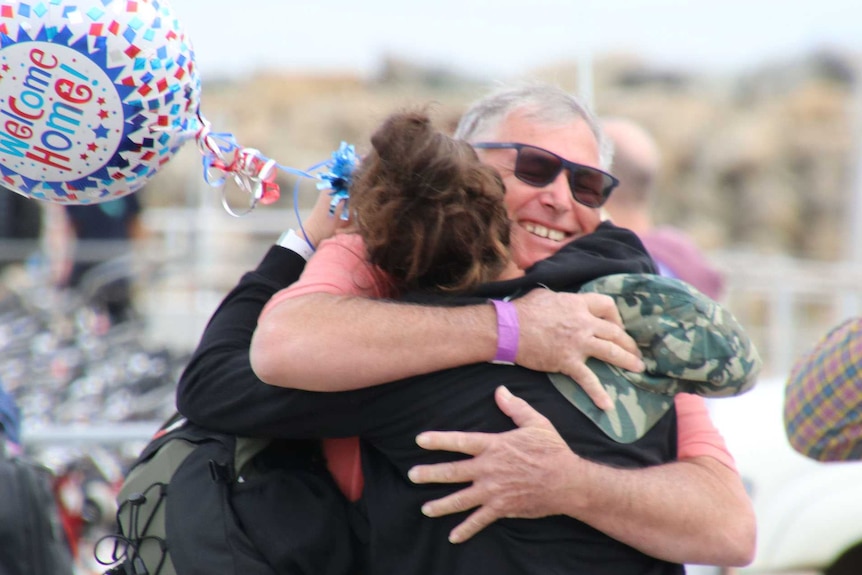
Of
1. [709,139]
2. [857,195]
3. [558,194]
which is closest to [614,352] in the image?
[558,194]

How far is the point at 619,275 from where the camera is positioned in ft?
6.11

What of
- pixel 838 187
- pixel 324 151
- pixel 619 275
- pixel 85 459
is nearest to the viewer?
pixel 619 275

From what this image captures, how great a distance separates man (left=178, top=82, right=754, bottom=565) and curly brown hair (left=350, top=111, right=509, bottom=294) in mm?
73

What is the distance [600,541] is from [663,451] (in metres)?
0.21

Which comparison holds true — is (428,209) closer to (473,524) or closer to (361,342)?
Answer: (361,342)

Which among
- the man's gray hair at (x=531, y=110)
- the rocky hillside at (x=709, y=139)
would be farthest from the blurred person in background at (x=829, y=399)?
the rocky hillside at (x=709, y=139)

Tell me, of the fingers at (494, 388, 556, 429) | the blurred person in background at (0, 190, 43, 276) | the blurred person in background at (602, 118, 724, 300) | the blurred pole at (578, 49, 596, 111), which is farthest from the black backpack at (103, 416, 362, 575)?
the blurred person in background at (0, 190, 43, 276)

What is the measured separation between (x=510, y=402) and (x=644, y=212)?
2.16m

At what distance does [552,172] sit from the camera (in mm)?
2061

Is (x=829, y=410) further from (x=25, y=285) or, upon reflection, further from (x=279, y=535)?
(x=25, y=285)

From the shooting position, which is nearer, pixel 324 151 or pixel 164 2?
pixel 164 2

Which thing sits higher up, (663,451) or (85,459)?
(663,451)

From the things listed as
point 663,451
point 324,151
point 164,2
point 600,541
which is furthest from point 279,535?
point 324,151

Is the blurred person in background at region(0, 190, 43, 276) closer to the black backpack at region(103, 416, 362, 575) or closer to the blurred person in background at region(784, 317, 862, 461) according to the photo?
the black backpack at region(103, 416, 362, 575)
